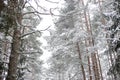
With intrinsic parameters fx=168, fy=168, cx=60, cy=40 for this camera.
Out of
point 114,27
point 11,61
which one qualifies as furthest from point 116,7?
point 11,61

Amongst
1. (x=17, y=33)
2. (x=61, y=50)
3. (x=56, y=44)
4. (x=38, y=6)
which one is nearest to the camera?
(x=17, y=33)

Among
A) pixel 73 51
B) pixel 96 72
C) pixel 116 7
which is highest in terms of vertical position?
pixel 116 7

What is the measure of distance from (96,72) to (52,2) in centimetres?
876

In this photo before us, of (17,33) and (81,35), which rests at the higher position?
(17,33)

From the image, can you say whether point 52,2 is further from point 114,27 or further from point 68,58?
point 68,58

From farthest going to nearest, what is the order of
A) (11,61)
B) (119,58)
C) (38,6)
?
1. (119,58)
2. (38,6)
3. (11,61)

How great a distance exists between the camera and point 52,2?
18.2ft

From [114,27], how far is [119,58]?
5.56 feet

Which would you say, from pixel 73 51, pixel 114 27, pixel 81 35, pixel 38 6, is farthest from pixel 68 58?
pixel 38 6

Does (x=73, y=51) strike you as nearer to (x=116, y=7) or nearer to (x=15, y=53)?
(x=116, y=7)

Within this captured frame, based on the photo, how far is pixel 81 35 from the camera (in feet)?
42.3

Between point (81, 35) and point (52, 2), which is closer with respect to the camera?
point (52, 2)

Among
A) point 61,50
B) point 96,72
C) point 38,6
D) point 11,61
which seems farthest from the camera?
point 61,50

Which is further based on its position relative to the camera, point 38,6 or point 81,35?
point 81,35
